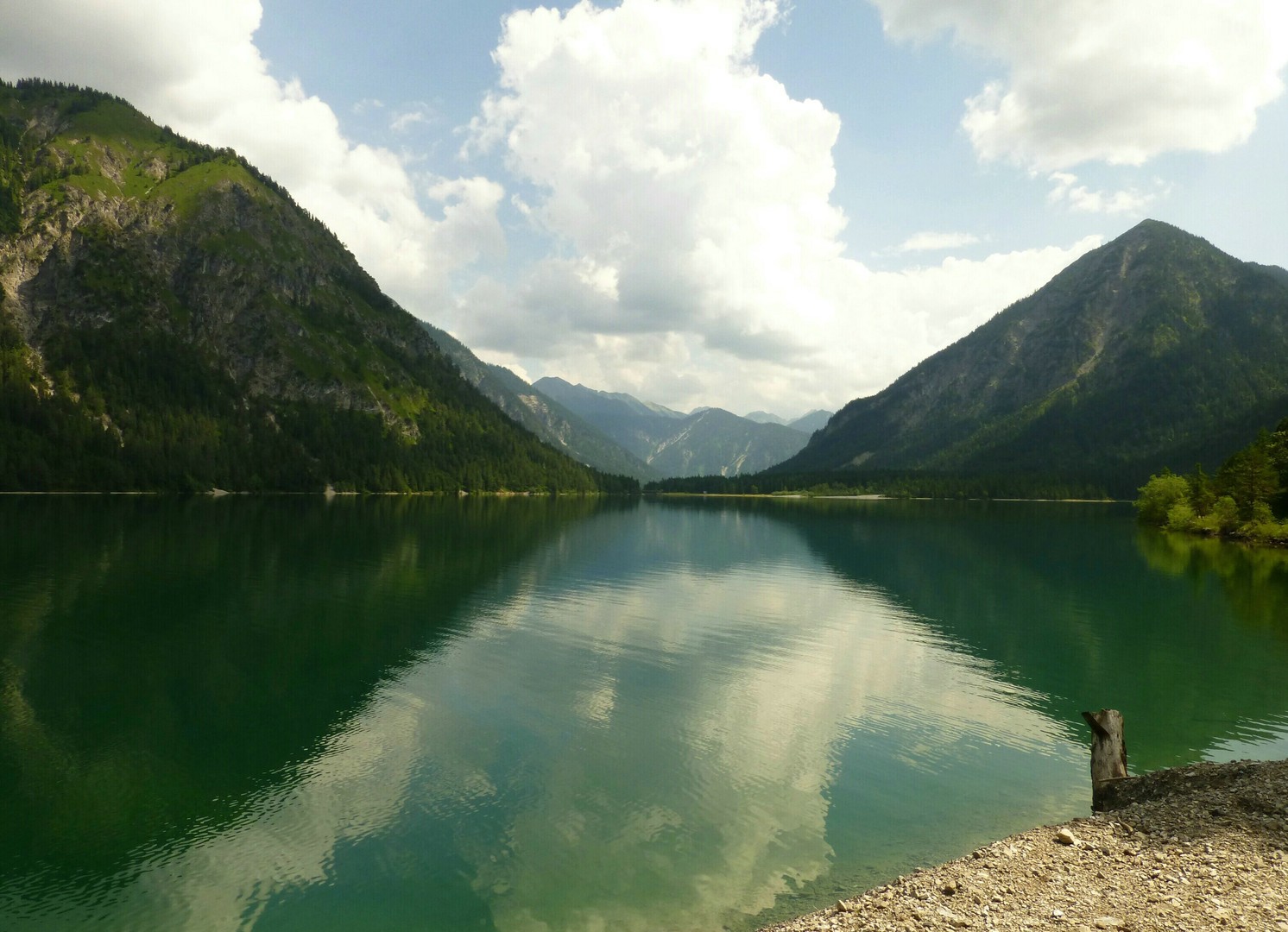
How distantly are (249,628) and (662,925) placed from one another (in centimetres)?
4150

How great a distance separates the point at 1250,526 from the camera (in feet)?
403

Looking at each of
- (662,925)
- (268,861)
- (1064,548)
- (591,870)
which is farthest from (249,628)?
(1064,548)

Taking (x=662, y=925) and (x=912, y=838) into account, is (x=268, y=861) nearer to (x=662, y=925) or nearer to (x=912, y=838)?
(x=662, y=925)

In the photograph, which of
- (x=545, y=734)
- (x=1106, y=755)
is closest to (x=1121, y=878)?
(x=1106, y=755)

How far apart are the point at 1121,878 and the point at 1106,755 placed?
8583 mm

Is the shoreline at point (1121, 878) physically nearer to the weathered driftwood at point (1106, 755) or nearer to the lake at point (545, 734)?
the weathered driftwood at point (1106, 755)

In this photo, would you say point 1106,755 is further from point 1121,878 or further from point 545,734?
point 545,734

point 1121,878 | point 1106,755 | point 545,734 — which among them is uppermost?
point 1106,755

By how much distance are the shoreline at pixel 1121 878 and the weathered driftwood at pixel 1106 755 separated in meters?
2.22

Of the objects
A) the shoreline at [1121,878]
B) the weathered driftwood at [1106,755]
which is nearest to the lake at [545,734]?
the weathered driftwood at [1106,755]

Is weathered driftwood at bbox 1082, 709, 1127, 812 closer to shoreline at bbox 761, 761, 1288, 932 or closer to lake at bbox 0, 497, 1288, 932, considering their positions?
lake at bbox 0, 497, 1288, 932

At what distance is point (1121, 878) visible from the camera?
56.0ft

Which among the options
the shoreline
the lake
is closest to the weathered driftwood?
the lake

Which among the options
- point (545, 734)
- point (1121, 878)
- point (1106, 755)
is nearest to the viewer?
point (1121, 878)
